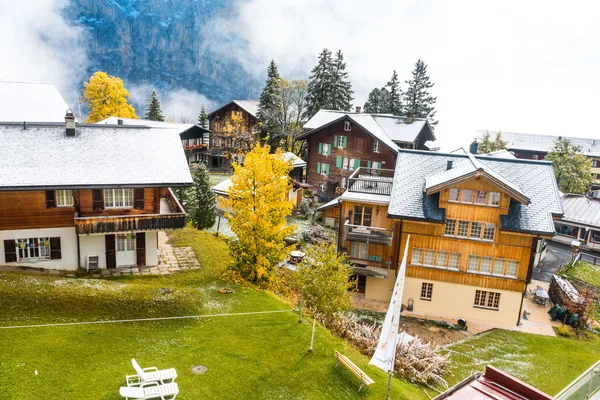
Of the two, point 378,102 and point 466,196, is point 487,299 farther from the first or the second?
point 378,102

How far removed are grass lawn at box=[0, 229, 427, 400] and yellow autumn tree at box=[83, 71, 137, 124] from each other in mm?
51543

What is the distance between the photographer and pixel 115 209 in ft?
87.3

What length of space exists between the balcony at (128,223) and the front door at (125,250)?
1930 mm

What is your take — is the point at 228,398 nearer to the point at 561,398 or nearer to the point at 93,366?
the point at 93,366

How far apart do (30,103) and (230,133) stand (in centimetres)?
3596

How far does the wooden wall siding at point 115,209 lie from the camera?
25.6 metres

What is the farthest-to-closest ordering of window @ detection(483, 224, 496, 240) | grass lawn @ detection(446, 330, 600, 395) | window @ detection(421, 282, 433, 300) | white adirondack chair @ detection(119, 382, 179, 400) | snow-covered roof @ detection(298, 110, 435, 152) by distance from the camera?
snow-covered roof @ detection(298, 110, 435, 152)
window @ detection(421, 282, 433, 300)
window @ detection(483, 224, 496, 240)
grass lawn @ detection(446, 330, 600, 395)
white adirondack chair @ detection(119, 382, 179, 400)

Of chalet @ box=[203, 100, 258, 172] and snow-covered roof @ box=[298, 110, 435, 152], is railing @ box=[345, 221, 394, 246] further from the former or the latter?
chalet @ box=[203, 100, 258, 172]

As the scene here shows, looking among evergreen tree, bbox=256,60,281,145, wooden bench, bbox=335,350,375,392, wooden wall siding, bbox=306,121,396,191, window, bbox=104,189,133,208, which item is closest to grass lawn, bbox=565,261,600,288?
wooden wall siding, bbox=306,121,396,191

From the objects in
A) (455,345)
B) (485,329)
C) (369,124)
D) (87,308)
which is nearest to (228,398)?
(87,308)

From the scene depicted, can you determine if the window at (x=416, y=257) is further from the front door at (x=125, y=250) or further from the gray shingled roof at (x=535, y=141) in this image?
the gray shingled roof at (x=535, y=141)

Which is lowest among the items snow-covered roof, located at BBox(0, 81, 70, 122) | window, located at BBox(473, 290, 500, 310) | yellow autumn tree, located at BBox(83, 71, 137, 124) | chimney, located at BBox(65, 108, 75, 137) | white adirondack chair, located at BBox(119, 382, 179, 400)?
window, located at BBox(473, 290, 500, 310)

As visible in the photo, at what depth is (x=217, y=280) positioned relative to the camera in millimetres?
27828

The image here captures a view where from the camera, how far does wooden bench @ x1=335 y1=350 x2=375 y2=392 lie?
17.7m
